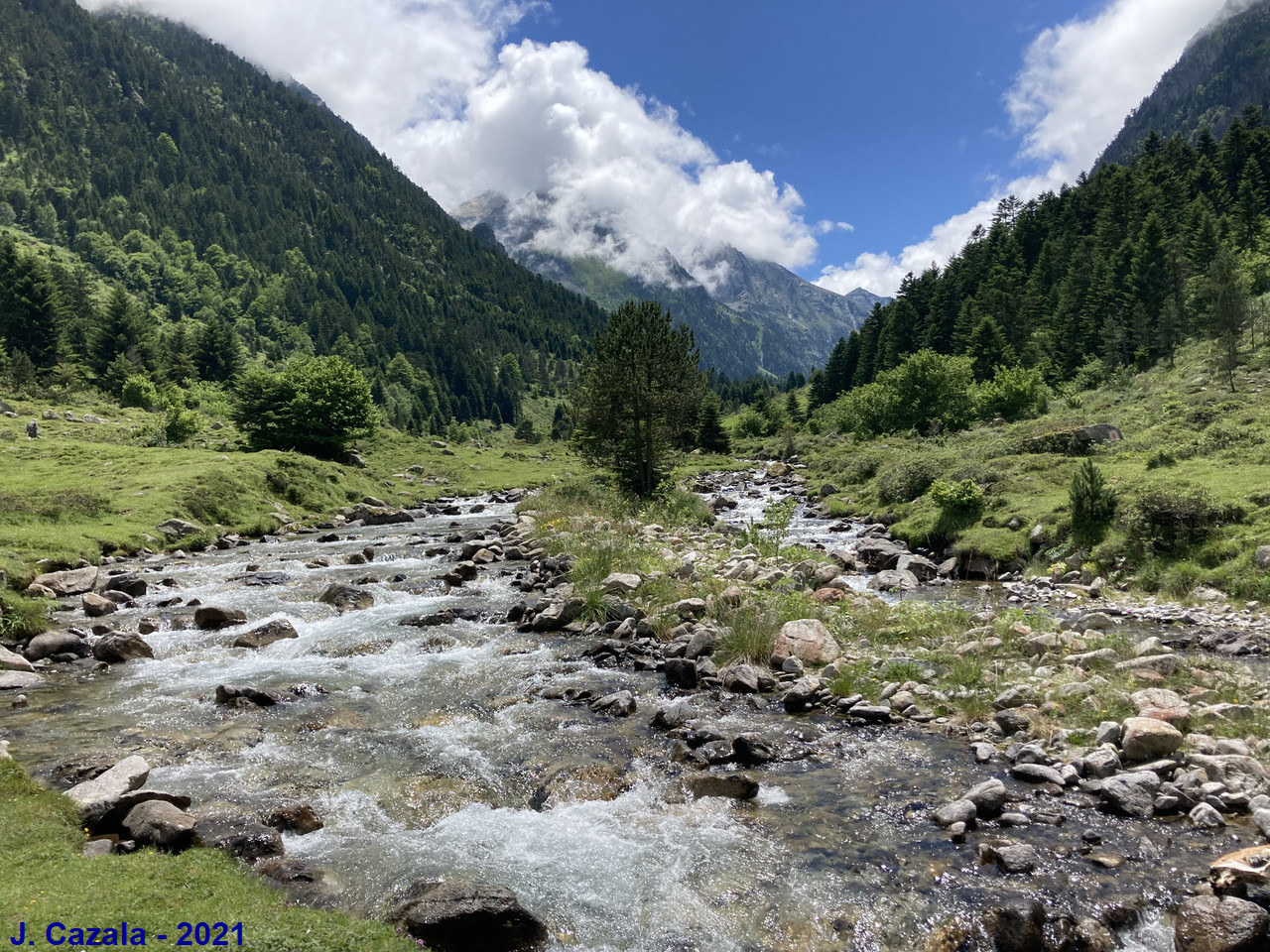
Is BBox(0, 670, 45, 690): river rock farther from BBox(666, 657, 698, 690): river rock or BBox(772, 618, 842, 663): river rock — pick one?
BBox(772, 618, 842, 663): river rock

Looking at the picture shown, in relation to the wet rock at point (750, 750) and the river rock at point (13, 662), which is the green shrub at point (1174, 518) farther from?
the river rock at point (13, 662)

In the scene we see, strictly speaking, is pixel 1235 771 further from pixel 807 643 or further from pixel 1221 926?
pixel 807 643

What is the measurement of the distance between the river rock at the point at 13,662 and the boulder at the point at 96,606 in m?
5.12

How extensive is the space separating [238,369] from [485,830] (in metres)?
121

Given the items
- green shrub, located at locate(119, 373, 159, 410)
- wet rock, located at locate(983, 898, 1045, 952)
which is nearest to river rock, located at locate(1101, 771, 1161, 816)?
wet rock, located at locate(983, 898, 1045, 952)

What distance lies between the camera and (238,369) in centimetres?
10888

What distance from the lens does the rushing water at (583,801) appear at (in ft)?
23.3

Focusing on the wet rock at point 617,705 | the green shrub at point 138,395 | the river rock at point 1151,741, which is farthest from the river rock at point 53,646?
the green shrub at point 138,395

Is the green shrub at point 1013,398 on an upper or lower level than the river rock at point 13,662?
upper

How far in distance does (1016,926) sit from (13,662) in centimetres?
1888

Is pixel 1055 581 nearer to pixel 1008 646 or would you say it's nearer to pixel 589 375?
pixel 1008 646

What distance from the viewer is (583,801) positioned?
948cm

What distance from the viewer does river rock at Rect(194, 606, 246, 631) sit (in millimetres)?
18422

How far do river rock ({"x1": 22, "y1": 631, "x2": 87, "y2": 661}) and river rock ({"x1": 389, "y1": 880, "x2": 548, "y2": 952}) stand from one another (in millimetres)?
13993
